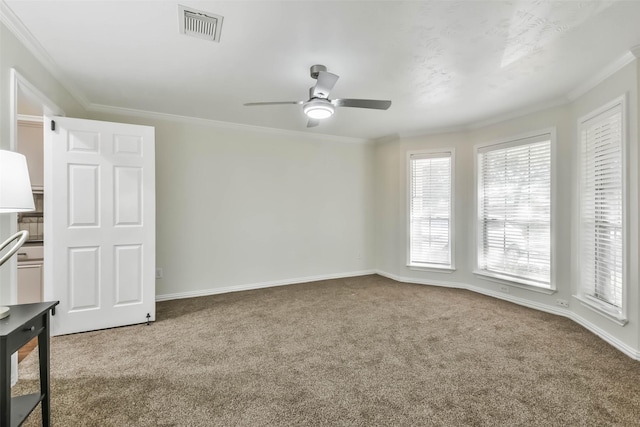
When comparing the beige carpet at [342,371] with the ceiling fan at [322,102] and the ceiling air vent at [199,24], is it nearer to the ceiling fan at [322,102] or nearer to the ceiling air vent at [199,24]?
the ceiling fan at [322,102]

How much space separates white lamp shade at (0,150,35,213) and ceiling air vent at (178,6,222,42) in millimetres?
→ 1273

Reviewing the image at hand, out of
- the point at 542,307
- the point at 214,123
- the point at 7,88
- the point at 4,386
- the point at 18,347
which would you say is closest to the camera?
the point at 4,386

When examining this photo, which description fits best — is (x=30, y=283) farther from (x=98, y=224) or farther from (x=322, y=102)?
(x=322, y=102)

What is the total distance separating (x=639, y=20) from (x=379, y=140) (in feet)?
11.3

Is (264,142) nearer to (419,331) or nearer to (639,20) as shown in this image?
(419,331)

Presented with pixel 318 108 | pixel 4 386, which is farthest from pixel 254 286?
pixel 4 386

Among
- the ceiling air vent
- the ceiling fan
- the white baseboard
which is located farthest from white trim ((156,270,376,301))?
the ceiling air vent

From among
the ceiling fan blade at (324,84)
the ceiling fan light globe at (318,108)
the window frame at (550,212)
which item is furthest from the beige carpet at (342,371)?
the ceiling fan blade at (324,84)

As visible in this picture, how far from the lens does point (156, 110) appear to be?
369 cm

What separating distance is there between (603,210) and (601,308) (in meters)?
0.93

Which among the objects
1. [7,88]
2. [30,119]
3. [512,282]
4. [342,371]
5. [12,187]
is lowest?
[342,371]

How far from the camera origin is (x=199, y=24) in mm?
1990

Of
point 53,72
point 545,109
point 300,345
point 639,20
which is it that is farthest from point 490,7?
point 53,72

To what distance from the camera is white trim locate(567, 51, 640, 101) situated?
7.75 feet
